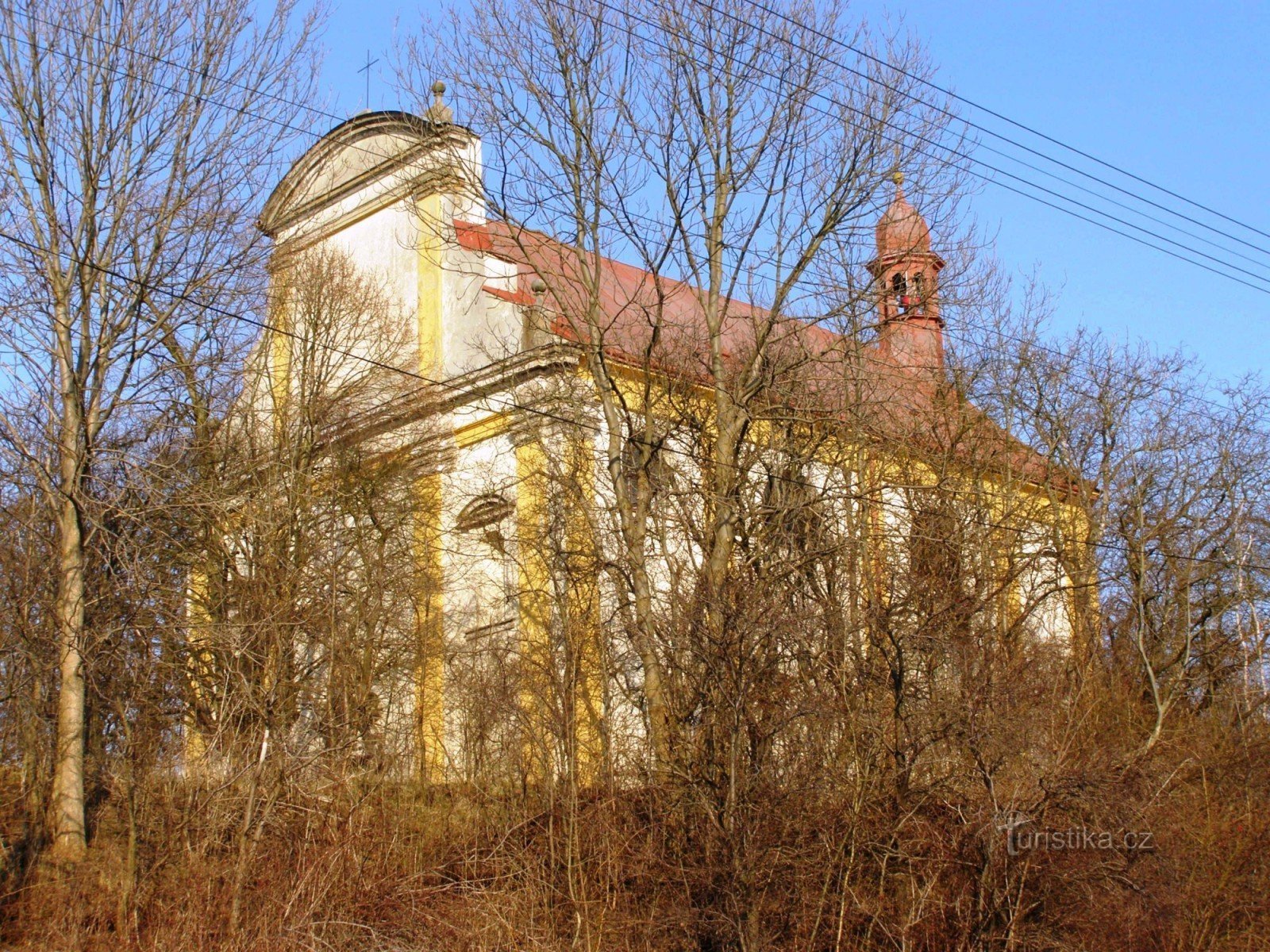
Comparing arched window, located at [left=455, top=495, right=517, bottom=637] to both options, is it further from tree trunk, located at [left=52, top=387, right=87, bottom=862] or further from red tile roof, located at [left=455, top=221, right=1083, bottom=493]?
tree trunk, located at [left=52, top=387, right=87, bottom=862]

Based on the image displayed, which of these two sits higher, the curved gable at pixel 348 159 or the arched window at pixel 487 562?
the curved gable at pixel 348 159

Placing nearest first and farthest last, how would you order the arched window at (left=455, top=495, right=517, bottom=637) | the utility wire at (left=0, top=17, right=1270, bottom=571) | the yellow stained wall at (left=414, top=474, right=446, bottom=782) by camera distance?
the utility wire at (left=0, top=17, right=1270, bottom=571), the yellow stained wall at (left=414, top=474, right=446, bottom=782), the arched window at (left=455, top=495, right=517, bottom=637)

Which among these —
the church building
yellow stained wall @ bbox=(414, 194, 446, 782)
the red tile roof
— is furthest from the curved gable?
the red tile roof

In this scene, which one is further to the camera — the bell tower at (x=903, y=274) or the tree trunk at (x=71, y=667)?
the bell tower at (x=903, y=274)

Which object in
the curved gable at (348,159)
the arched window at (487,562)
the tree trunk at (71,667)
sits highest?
the curved gable at (348,159)

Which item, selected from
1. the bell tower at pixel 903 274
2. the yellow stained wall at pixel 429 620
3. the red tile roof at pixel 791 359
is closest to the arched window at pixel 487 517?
the yellow stained wall at pixel 429 620

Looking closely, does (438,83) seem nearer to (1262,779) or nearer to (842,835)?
(842,835)

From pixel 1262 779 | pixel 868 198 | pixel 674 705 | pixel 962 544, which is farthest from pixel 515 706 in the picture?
pixel 1262 779

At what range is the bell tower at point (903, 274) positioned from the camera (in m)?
15.3

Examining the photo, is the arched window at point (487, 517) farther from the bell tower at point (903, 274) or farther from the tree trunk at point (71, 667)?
the tree trunk at point (71, 667)

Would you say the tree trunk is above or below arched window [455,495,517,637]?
below

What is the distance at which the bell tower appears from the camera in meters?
15.3

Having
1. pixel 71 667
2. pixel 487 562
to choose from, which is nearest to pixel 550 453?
pixel 487 562

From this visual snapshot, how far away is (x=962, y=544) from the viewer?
55.0 feet
